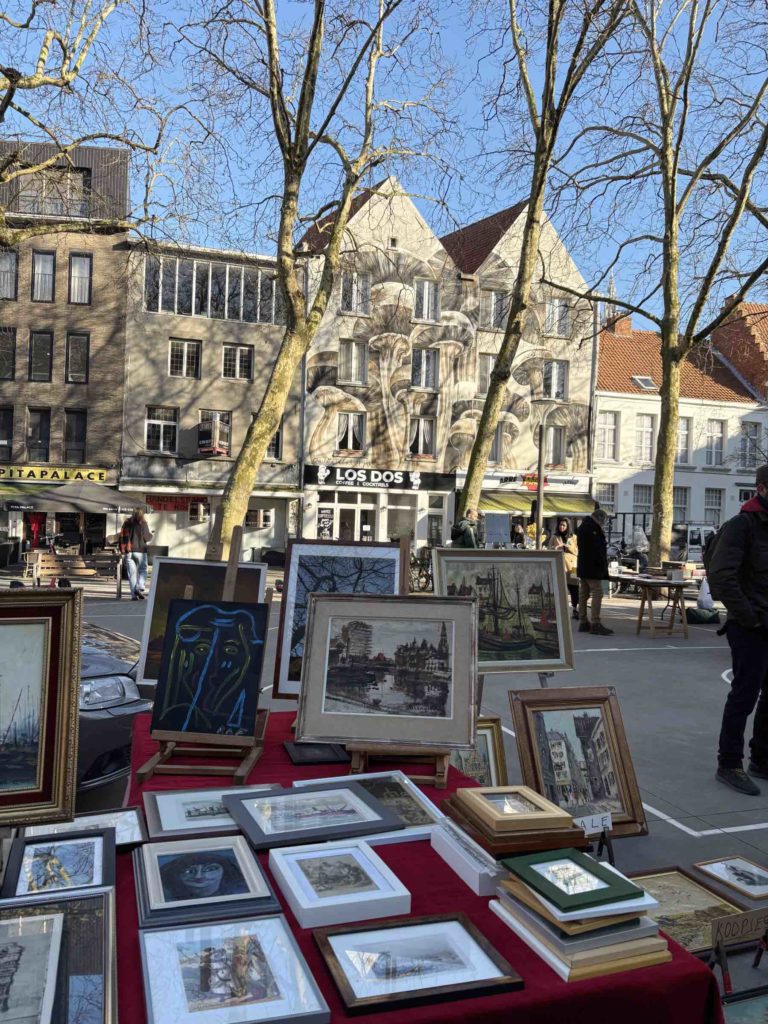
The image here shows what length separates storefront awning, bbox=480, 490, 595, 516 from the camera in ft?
110

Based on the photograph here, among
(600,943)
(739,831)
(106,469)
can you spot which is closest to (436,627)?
(600,943)

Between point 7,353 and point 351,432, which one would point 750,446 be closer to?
point 351,432

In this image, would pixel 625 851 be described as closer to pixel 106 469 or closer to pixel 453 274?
pixel 106 469

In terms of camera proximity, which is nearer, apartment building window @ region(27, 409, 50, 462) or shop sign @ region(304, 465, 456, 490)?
apartment building window @ region(27, 409, 50, 462)

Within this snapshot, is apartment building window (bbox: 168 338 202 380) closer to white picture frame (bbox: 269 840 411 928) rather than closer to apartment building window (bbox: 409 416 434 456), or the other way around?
apartment building window (bbox: 409 416 434 456)

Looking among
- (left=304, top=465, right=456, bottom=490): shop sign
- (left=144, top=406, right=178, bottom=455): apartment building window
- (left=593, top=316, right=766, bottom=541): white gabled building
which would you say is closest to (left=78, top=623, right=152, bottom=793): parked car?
(left=144, top=406, right=178, bottom=455): apartment building window

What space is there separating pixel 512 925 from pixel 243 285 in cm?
3147

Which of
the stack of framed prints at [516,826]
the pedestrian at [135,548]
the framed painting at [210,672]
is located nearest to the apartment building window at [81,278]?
the pedestrian at [135,548]

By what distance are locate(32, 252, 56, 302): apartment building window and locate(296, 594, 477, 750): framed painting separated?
99.1ft

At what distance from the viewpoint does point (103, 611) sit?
574 inches

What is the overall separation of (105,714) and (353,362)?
2825 centimetres

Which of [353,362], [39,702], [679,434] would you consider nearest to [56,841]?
[39,702]

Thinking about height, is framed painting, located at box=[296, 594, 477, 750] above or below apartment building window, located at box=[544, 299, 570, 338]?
below

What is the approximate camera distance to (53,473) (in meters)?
29.2
